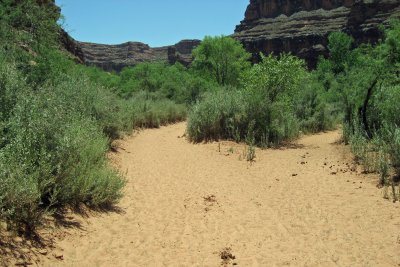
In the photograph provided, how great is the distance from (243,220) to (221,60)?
31.7 m

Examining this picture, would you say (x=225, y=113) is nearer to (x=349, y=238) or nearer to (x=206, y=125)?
(x=206, y=125)

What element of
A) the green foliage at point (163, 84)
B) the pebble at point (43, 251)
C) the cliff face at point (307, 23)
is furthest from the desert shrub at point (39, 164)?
the cliff face at point (307, 23)

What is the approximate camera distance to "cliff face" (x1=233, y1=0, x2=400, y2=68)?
69.4m

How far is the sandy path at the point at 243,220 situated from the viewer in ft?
19.1

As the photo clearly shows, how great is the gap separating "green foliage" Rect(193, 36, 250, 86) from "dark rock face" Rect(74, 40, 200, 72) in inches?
4461

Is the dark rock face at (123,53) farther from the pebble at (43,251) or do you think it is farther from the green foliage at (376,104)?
the pebble at (43,251)

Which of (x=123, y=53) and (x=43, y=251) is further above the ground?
(x=123, y=53)

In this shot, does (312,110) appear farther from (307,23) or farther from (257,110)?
(307,23)

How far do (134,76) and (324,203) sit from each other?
37910mm

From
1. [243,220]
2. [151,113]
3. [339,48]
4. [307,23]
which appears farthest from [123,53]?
[243,220]

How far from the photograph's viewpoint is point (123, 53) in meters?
170

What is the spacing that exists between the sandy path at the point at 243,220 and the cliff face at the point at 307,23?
4913 centimetres

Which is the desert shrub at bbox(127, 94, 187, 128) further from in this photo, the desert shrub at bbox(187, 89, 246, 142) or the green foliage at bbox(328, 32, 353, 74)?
the green foliage at bbox(328, 32, 353, 74)

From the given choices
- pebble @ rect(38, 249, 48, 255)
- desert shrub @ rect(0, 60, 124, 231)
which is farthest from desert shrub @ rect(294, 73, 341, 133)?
pebble @ rect(38, 249, 48, 255)
